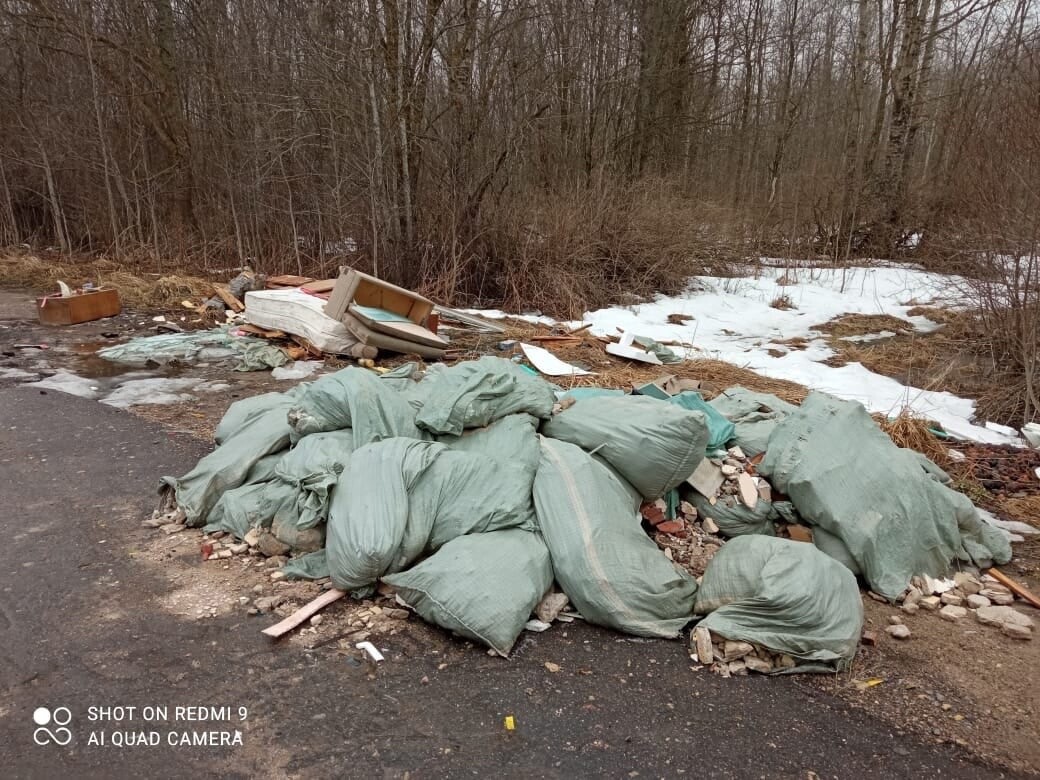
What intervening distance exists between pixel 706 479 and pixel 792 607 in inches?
36.4

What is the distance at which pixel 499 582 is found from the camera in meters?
2.30

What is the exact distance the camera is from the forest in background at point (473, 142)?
809 centimetres

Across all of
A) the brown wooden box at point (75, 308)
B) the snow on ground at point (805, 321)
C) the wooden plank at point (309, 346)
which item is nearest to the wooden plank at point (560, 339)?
the snow on ground at point (805, 321)

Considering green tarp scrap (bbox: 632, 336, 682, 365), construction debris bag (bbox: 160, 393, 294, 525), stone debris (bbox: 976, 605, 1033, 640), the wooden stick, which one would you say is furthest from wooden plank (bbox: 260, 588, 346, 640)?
green tarp scrap (bbox: 632, 336, 682, 365)

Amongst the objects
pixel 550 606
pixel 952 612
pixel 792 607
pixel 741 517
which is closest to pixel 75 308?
pixel 550 606

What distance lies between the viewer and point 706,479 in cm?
307

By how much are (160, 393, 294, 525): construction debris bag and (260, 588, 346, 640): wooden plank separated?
0.89m

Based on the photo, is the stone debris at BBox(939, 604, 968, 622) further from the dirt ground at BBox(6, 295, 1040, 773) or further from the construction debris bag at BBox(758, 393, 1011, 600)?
the construction debris bag at BBox(758, 393, 1011, 600)

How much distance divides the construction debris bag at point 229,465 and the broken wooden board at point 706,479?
1970 mm

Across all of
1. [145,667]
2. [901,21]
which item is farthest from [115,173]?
[901,21]

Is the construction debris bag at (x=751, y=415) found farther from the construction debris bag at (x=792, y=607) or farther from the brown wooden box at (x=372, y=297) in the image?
the brown wooden box at (x=372, y=297)

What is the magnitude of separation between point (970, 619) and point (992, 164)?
173 inches

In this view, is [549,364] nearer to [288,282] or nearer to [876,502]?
[876,502]

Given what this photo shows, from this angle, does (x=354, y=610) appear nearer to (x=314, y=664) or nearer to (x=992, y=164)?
(x=314, y=664)
